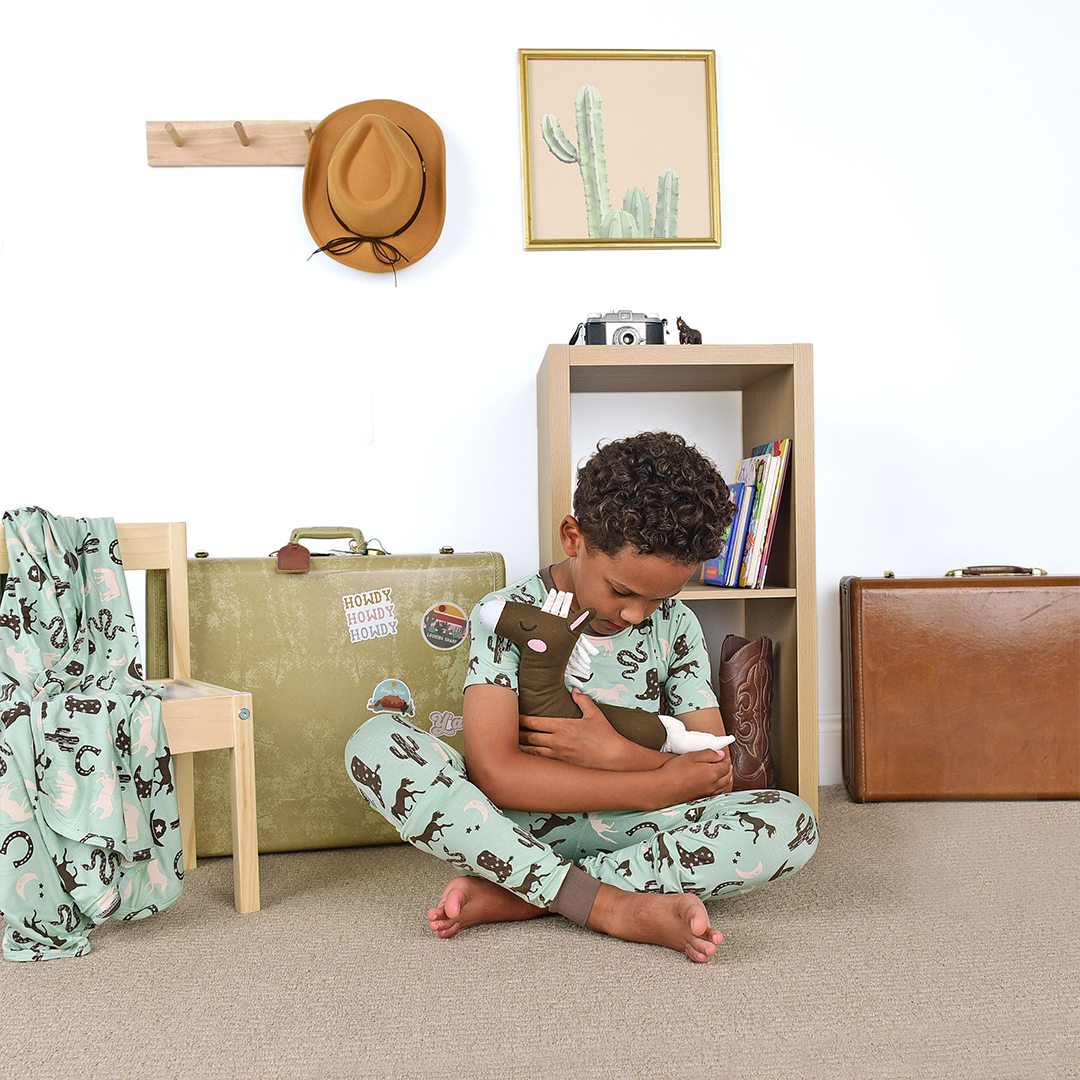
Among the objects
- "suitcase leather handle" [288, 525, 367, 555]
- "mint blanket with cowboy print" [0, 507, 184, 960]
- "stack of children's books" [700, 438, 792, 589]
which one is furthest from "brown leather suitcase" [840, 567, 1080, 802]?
"mint blanket with cowboy print" [0, 507, 184, 960]

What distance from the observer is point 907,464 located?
5.97 ft

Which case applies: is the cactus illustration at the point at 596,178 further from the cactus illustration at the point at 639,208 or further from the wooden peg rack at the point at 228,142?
the wooden peg rack at the point at 228,142

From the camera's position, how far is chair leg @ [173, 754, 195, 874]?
135 centimetres

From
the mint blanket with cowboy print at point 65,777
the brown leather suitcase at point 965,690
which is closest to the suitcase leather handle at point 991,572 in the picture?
the brown leather suitcase at point 965,690

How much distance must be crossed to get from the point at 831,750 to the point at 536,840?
0.92 m

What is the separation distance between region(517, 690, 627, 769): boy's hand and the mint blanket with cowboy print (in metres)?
0.46

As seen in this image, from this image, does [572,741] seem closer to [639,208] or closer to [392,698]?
Answer: [392,698]

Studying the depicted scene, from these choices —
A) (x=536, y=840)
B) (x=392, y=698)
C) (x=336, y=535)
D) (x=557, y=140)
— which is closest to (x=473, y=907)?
(x=536, y=840)

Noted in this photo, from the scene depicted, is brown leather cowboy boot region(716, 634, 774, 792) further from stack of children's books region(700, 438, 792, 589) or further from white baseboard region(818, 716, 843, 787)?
white baseboard region(818, 716, 843, 787)

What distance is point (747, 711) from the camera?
59.1 inches

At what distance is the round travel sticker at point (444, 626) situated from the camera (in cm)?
144

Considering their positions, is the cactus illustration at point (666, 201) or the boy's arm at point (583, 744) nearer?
the boy's arm at point (583, 744)

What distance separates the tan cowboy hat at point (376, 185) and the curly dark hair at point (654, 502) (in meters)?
0.73

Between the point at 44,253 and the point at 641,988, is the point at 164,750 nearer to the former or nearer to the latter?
the point at 641,988
